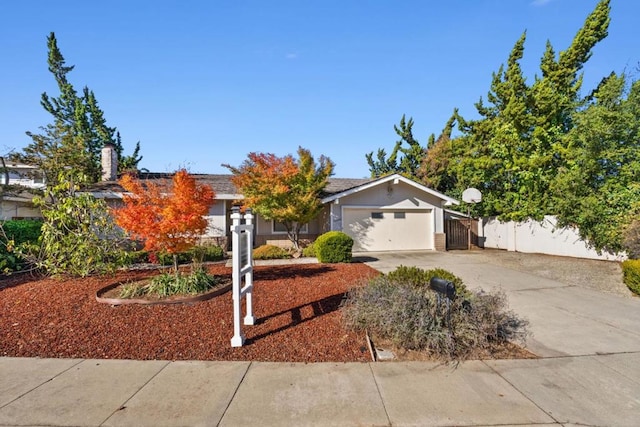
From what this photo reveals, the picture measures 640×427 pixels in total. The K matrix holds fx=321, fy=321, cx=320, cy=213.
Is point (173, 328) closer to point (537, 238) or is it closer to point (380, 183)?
point (380, 183)

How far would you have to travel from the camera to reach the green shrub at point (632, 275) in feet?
25.0

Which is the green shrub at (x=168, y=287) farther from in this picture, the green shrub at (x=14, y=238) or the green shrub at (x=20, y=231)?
the green shrub at (x=20, y=231)

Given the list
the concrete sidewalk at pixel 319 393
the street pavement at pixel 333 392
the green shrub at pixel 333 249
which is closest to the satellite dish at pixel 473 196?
the green shrub at pixel 333 249

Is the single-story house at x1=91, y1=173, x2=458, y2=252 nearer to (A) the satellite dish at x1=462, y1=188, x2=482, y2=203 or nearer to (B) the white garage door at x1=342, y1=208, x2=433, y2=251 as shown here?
(B) the white garage door at x1=342, y1=208, x2=433, y2=251

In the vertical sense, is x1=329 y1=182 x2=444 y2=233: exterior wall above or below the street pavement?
above

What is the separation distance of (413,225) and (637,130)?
359 inches

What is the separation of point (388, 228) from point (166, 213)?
1180 centimetres

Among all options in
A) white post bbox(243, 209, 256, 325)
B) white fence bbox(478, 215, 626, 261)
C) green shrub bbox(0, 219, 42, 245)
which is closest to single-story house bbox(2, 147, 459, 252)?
white fence bbox(478, 215, 626, 261)

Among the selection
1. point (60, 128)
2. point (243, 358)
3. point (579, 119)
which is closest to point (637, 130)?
point (579, 119)

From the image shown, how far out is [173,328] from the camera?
16.7ft

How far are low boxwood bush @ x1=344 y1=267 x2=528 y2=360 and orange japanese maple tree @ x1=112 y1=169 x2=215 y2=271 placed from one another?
3.65 m

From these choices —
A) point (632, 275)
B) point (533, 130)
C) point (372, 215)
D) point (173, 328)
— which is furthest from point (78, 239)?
point (533, 130)

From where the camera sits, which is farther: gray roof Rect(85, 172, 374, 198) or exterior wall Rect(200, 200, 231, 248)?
exterior wall Rect(200, 200, 231, 248)

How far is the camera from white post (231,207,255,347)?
178 inches
